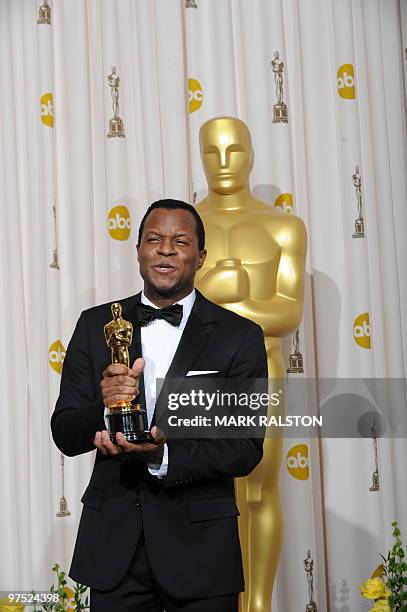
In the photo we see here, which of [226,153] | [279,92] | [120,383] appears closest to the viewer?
[120,383]

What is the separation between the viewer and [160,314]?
5.49 feet

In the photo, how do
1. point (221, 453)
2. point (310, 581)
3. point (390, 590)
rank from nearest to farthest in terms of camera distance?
point (221, 453) → point (390, 590) → point (310, 581)

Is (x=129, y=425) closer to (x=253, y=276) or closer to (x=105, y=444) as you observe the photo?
(x=105, y=444)

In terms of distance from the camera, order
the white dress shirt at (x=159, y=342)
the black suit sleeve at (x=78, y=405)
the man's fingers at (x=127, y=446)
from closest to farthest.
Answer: the man's fingers at (x=127, y=446) < the black suit sleeve at (x=78, y=405) < the white dress shirt at (x=159, y=342)

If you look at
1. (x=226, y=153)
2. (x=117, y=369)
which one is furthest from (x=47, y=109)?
(x=117, y=369)

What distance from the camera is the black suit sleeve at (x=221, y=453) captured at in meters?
1.50

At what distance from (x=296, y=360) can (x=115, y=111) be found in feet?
3.51

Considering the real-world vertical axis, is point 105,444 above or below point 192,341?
below

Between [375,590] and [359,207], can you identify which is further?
[359,207]

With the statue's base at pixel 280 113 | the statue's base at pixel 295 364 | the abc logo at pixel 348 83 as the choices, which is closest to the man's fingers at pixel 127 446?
the statue's base at pixel 295 364

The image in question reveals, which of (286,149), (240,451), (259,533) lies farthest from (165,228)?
(286,149)

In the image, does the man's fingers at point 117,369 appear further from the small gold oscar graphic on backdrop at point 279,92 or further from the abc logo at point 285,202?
the small gold oscar graphic on backdrop at point 279,92

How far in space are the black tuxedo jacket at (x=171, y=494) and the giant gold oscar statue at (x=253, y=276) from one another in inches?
29.8

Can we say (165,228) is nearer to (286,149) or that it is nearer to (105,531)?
(105,531)
